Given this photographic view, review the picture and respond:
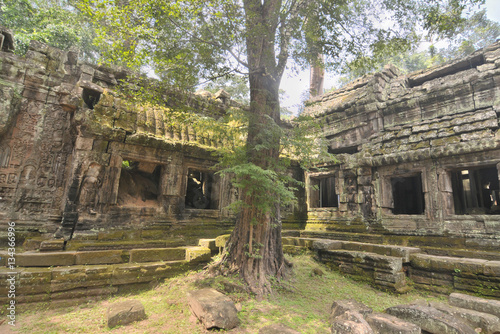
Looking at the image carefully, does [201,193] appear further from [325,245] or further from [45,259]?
[45,259]

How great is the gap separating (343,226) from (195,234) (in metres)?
4.88

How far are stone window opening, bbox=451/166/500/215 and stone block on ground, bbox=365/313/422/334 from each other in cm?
742

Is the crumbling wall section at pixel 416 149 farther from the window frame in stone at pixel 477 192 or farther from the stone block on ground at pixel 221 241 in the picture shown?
the stone block on ground at pixel 221 241

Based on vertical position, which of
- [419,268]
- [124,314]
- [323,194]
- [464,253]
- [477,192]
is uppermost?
[477,192]

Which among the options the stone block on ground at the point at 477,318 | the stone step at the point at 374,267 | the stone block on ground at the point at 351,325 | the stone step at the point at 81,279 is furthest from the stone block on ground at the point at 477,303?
the stone step at the point at 81,279

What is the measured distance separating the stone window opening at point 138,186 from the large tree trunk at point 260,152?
3.37m

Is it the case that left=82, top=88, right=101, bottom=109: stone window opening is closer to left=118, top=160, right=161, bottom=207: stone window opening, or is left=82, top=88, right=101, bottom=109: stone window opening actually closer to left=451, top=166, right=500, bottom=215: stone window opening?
left=118, top=160, right=161, bottom=207: stone window opening

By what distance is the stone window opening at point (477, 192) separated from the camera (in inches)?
Result: 356

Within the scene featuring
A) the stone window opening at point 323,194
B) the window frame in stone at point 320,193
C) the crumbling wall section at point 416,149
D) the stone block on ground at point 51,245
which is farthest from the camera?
the stone window opening at point 323,194

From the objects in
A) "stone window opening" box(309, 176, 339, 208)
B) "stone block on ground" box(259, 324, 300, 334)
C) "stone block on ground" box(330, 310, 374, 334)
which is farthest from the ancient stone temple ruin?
"stone block on ground" box(259, 324, 300, 334)

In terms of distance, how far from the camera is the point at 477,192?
33.0 feet

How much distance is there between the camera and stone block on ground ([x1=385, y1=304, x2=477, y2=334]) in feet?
10.8

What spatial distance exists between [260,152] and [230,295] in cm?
267

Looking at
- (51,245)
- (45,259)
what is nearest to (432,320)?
(45,259)
